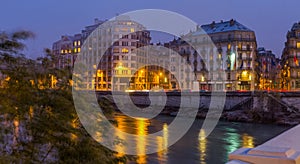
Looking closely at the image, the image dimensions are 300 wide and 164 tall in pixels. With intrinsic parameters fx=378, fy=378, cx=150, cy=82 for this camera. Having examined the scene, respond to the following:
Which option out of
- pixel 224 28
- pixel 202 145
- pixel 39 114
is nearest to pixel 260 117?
pixel 202 145

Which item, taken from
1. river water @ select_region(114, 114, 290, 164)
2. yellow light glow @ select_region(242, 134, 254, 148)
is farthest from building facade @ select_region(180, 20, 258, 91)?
yellow light glow @ select_region(242, 134, 254, 148)

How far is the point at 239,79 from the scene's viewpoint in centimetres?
6994

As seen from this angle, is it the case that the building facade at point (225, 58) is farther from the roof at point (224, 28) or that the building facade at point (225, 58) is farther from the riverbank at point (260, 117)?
the riverbank at point (260, 117)

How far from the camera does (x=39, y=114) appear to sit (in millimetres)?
5965

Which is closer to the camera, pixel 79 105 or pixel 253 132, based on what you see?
pixel 79 105

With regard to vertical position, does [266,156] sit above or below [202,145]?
above

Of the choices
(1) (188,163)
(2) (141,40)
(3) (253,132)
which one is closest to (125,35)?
(2) (141,40)

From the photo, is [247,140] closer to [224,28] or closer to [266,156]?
[266,156]

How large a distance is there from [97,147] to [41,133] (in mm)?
929

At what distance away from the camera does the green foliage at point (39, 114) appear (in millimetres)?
5742

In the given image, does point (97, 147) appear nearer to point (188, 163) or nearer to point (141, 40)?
point (188, 163)

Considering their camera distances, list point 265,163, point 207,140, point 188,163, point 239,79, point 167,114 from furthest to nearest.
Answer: point 239,79 → point 167,114 → point 207,140 → point 188,163 → point 265,163

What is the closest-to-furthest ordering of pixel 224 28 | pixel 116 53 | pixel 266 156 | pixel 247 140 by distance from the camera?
pixel 266 156 → pixel 247 140 → pixel 224 28 → pixel 116 53

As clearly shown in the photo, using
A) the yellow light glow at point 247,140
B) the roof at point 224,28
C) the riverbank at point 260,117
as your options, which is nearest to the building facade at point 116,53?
the roof at point 224,28
